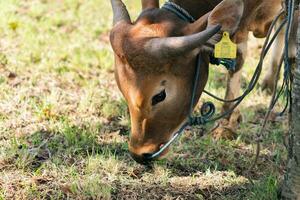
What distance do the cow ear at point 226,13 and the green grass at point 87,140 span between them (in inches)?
41.6

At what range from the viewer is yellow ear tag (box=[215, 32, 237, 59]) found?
12.5 ft

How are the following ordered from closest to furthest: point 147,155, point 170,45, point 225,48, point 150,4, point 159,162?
point 170,45 → point 225,48 → point 147,155 → point 150,4 → point 159,162

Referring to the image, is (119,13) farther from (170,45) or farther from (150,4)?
(170,45)

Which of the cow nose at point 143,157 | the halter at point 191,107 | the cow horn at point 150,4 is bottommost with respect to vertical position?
the cow nose at point 143,157

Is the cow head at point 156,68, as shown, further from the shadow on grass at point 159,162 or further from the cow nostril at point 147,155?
the shadow on grass at point 159,162

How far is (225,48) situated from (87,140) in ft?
4.84

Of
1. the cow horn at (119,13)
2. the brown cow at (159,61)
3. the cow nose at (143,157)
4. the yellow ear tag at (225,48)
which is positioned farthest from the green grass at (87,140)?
the cow horn at (119,13)

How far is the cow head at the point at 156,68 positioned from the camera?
3.65 m

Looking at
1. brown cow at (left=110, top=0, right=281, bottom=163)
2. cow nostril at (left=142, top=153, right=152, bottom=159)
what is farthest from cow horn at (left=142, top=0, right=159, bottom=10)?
cow nostril at (left=142, top=153, right=152, bottom=159)

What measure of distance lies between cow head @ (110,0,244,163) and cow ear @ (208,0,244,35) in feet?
0.08

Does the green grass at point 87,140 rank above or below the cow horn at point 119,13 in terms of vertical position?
below

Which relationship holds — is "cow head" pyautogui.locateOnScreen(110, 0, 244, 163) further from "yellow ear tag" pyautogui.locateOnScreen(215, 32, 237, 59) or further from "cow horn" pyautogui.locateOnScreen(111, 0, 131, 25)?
"yellow ear tag" pyautogui.locateOnScreen(215, 32, 237, 59)

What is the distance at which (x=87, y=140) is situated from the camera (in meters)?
4.74

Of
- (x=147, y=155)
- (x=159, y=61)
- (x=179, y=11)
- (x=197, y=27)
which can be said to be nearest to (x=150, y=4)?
(x=179, y=11)
